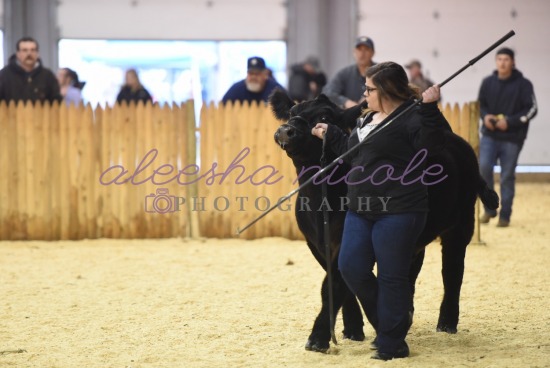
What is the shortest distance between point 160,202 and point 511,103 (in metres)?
4.99

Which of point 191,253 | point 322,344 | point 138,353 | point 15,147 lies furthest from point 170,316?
point 15,147

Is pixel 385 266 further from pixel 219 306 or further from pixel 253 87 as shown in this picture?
pixel 253 87

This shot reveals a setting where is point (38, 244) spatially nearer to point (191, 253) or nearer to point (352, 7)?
point (191, 253)

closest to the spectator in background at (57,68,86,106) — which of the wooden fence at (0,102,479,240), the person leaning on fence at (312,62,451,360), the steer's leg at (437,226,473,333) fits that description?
the wooden fence at (0,102,479,240)

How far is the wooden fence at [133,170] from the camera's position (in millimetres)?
11898

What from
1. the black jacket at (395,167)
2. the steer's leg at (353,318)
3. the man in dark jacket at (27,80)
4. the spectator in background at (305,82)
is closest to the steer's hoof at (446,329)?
the steer's leg at (353,318)

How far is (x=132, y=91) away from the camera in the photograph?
15.8m

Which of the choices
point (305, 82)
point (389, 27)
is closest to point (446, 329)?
point (305, 82)

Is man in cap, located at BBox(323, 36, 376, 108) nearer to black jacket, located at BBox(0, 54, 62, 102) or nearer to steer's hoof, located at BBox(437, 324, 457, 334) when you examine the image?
black jacket, located at BBox(0, 54, 62, 102)

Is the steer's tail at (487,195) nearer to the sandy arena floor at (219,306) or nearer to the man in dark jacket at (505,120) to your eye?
the sandy arena floor at (219,306)

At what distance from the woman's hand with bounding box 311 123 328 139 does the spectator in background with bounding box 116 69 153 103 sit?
1010 centimetres

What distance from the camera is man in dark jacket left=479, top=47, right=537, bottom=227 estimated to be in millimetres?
12766

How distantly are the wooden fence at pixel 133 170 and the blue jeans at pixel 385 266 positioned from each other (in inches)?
248

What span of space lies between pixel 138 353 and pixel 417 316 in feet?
7.40
